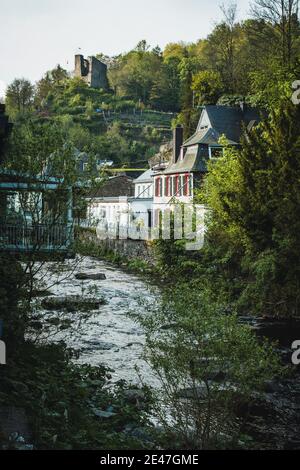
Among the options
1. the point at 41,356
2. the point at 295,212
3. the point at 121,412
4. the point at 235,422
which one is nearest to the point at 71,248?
the point at 41,356

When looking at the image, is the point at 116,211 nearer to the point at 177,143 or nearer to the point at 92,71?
the point at 177,143

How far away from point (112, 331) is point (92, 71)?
→ 438ft

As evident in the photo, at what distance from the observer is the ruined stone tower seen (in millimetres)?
146750

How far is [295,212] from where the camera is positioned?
2372 centimetres

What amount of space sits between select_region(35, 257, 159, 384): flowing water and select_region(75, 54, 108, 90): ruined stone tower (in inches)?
4818

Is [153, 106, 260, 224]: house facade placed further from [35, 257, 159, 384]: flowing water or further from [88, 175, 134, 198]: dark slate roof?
[35, 257, 159, 384]: flowing water

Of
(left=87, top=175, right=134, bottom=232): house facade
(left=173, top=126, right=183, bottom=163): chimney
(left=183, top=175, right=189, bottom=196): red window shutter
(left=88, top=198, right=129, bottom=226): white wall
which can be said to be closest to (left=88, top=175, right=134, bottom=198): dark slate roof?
(left=87, top=175, right=134, bottom=232): house facade

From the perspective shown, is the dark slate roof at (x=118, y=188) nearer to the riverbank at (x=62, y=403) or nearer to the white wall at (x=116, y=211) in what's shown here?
the white wall at (x=116, y=211)

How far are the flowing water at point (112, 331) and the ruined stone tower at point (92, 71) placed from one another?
122380mm

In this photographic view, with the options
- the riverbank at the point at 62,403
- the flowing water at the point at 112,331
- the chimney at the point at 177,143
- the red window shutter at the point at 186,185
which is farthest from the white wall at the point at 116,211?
the riverbank at the point at 62,403

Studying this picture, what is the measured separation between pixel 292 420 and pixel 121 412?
3733 mm

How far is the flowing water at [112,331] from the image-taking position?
50.5ft

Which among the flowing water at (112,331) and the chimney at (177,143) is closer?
the flowing water at (112,331)
